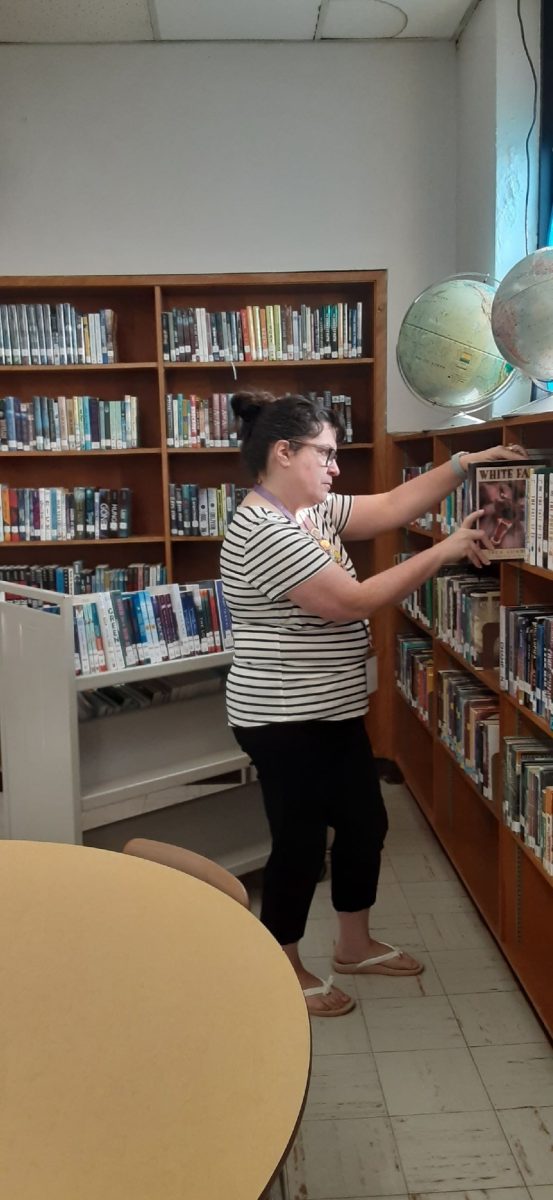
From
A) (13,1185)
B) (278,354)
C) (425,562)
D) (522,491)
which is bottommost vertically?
(13,1185)

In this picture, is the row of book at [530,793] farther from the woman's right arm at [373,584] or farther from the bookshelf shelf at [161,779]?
the bookshelf shelf at [161,779]

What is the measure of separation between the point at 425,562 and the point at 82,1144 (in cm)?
149

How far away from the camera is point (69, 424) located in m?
4.15

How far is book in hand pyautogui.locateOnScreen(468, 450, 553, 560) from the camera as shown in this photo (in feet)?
7.01

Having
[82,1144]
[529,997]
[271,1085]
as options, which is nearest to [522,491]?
[529,997]

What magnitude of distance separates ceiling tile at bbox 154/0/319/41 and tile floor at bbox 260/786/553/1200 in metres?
3.39

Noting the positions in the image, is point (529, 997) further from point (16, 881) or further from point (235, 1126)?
point (235, 1126)

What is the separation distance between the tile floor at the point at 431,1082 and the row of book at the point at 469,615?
2.81 ft

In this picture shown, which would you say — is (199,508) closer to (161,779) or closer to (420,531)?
(420,531)

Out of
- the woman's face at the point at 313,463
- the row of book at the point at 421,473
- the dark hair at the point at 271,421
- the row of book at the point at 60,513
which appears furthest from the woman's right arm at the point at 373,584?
the row of book at the point at 60,513

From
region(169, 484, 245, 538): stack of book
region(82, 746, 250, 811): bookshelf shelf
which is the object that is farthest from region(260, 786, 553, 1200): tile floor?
region(169, 484, 245, 538): stack of book

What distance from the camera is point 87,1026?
3.52ft

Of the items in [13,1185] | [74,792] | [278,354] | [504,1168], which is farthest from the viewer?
[278,354]

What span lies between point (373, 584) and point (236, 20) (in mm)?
2832
